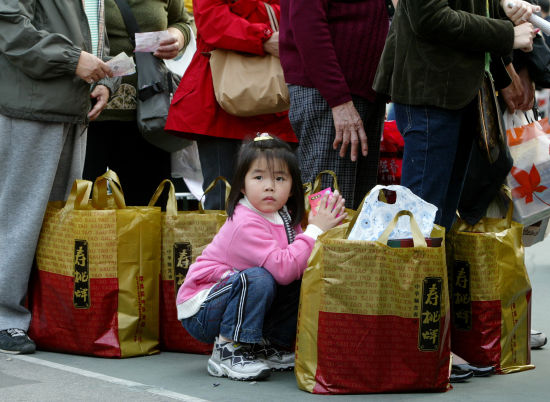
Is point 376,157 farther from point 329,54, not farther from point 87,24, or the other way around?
point 87,24

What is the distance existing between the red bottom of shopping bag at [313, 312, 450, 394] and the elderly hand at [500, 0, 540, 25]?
128cm

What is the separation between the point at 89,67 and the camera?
3.90 m

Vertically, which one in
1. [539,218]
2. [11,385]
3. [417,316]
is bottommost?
[11,385]

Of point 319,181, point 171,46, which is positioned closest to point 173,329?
point 319,181

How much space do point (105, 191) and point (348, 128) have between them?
42.6 inches

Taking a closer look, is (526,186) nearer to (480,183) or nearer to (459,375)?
(480,183)

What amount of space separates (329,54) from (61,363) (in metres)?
1.64

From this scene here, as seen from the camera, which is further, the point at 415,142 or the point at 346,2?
the point at 346,2

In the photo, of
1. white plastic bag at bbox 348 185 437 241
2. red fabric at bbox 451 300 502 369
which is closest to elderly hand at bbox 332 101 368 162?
white plastic bag at bbox 348 185 437 241

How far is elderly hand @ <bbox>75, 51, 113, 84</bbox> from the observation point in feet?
12.8

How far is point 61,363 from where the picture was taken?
3752mm

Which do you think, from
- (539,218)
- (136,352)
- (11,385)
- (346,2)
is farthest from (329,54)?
(11,385)

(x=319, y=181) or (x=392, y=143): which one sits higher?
(x=392, y=143)

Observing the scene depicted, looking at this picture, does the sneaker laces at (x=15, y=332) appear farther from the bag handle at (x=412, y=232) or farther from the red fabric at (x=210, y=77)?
the bag handle at (x=412, y=232)
